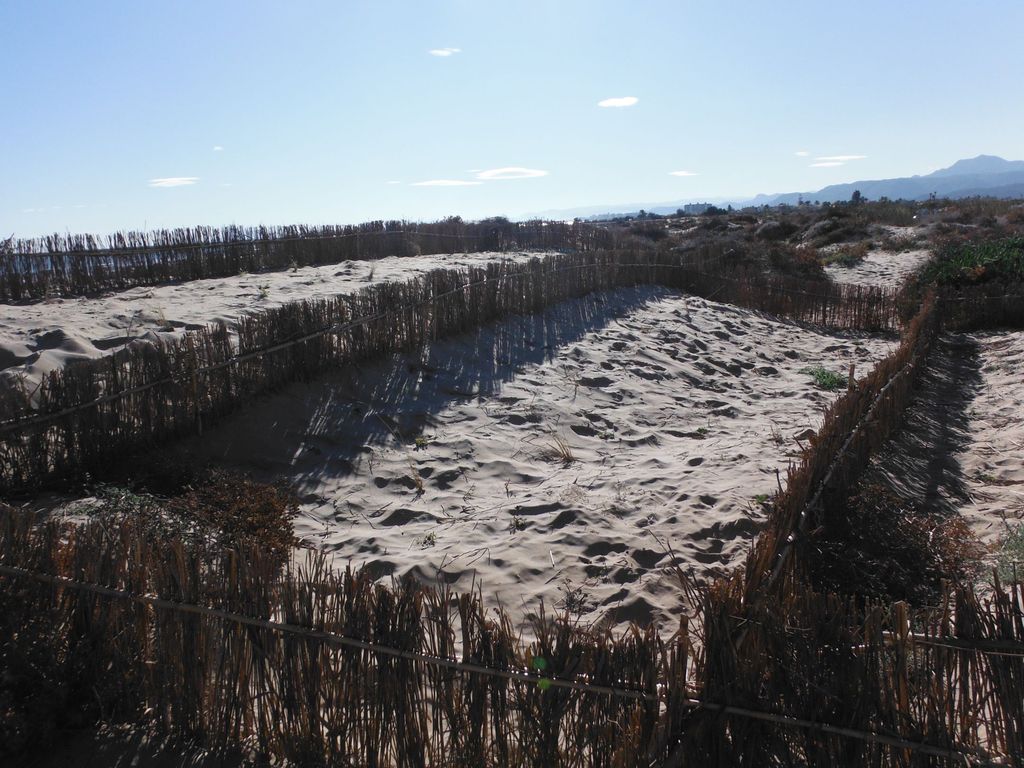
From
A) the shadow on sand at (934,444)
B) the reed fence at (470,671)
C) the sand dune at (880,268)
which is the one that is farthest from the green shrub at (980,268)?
the reed fence at (470,671)

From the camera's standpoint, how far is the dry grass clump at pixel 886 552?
133 inches

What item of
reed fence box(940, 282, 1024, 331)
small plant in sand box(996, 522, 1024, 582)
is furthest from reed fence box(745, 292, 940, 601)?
reed fence box(940, 282, 1024, 331)

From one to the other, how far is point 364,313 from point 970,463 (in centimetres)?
489

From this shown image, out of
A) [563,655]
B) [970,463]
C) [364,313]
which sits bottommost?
[970,463]

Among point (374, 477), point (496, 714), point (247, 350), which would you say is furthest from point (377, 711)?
point (247, 350)

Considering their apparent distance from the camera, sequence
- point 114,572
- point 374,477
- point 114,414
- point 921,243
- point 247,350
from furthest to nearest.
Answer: point 921,243, point 247,350, point 374,477, point 114,414, point 114,572

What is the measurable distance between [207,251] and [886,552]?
10.6 meters

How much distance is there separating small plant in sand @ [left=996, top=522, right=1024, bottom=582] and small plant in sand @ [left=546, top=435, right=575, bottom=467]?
268cm

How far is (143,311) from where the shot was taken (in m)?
7.57

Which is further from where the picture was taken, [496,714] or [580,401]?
[580,401]

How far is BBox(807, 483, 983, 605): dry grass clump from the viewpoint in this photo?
338cm

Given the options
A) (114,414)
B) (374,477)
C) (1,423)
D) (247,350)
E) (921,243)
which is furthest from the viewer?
(921,243)

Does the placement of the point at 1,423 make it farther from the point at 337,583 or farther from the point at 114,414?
the point at 337,583

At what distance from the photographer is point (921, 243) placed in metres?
21.0
